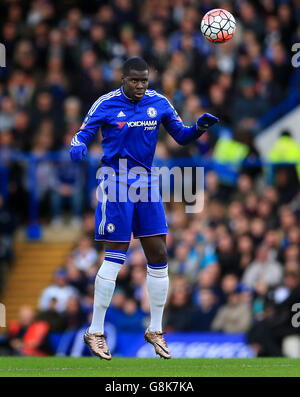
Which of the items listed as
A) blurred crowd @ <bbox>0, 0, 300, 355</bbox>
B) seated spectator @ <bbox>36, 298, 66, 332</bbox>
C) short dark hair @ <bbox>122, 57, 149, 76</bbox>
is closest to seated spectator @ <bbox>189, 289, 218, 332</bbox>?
blurred crowd @ <bbox>0, 0, 300, 355</bbox>

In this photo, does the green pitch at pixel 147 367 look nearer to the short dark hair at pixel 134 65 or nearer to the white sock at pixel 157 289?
the white sock at pixel 157 289

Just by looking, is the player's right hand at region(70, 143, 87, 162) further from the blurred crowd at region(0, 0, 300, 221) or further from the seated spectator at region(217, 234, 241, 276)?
the blurred crowd at region(0, 0, 300, 221)

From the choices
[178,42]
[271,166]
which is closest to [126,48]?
[178,42]

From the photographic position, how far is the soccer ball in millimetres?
11766

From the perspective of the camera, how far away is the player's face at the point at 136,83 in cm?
1098

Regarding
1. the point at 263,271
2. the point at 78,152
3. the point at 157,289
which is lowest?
the point at 263,271

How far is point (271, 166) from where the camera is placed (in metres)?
18.6

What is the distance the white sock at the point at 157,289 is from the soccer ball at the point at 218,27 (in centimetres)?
252

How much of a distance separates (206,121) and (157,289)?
5.93 feet

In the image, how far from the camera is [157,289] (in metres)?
11.3

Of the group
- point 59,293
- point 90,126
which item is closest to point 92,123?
point 90,126

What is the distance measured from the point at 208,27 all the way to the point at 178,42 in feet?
34.8

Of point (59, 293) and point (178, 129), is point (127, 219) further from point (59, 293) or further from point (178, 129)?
point (59, 293)

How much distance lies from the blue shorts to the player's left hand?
86cm
